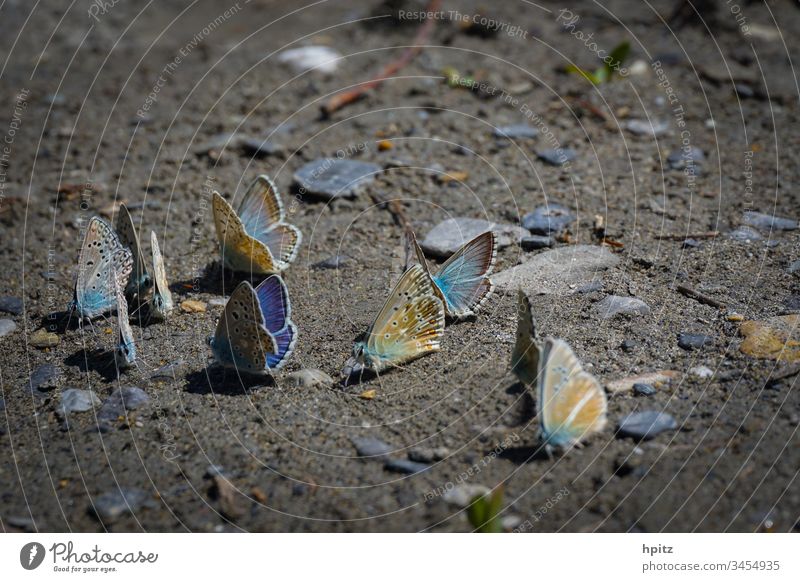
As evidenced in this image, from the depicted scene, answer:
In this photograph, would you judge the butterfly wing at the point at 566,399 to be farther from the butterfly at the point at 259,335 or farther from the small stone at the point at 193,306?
the small stone at the point at 193,306

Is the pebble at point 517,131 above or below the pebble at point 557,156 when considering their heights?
above

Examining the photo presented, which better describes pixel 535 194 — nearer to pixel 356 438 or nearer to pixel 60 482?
pixel 356 438

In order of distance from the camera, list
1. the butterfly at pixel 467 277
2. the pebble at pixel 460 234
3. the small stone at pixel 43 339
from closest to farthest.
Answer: the butterfly at pixel 467 277 < the small stone at pixel 43 339 < the pebble at pixel 460 234

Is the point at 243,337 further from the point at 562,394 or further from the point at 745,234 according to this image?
the point at 745,234

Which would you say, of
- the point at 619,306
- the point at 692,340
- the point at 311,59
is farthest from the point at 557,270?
the point at 311,59

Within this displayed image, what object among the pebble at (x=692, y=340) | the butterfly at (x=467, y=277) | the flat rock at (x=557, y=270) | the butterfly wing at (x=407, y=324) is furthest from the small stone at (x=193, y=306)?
the pebble at (x=692, y=340)
